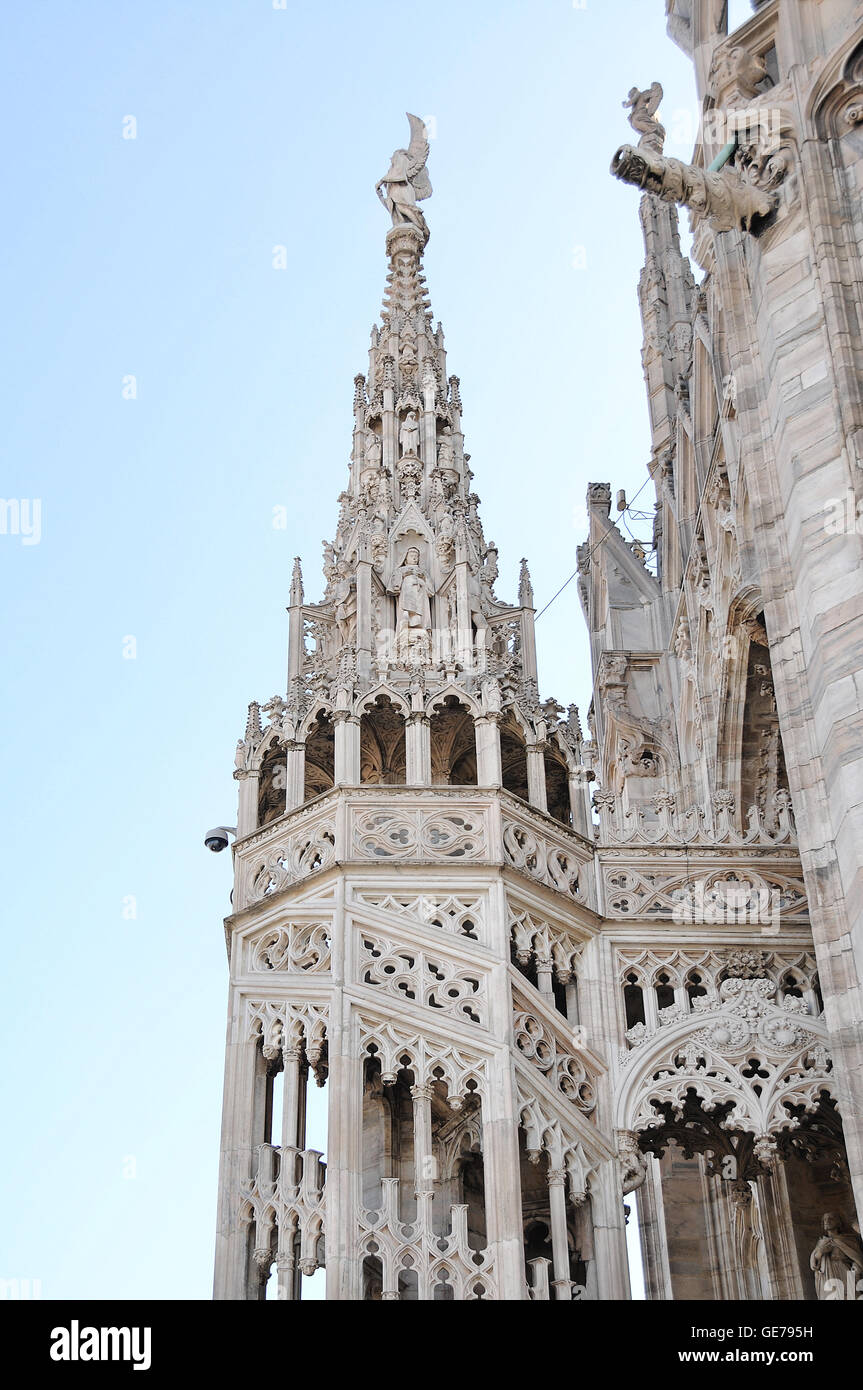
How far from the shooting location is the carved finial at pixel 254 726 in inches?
701

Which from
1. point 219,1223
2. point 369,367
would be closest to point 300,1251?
point 219,1223

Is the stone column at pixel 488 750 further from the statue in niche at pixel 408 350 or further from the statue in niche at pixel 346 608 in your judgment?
the statue in niche at pixel 408 350

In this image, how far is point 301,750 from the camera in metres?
17.4

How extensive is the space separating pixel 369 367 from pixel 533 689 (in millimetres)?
6140

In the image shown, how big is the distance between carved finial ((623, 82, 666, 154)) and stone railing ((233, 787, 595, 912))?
47.2 feet

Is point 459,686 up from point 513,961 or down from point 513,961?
up

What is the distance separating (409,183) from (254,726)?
1001 cm

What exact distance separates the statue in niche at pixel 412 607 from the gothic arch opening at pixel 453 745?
31.6 inches

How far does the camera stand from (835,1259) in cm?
1712

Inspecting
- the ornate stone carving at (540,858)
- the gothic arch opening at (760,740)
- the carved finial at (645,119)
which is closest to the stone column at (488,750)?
the ornate stone carving at (540,858)

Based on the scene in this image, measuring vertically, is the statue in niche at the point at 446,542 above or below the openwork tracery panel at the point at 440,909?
above
